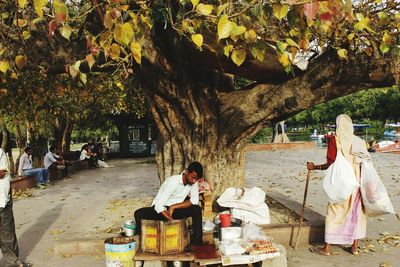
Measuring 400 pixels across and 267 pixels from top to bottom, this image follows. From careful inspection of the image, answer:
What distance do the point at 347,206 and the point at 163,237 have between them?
8.31ft

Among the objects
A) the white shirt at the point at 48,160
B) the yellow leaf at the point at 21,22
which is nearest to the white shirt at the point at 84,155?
the white shirt at the point at 48,160

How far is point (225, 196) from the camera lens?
7.27 meters

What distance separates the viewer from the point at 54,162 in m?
15.6

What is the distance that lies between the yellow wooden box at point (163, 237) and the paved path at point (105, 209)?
946mm

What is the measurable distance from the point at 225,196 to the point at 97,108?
15.5 meters

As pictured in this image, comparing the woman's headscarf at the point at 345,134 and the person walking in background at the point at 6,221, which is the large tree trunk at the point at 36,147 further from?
the woman's headscarf at the point at 345,134

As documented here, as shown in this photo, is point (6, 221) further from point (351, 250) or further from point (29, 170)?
point (29, 170)

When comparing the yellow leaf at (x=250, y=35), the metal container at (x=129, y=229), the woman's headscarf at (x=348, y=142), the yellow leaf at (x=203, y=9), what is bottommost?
the metal container at (x=129, y=229)

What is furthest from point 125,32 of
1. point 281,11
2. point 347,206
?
point 347,206

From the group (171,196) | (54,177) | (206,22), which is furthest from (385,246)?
(54,177)

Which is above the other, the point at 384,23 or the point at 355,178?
the point at 384,23

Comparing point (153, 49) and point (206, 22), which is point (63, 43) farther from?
point (206, 22)

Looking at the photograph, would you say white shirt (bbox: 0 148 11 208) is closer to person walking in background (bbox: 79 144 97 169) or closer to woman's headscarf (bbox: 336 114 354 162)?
woman's headscarf (bbox: 336 114 354 162)

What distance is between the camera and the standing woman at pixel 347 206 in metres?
5.80
